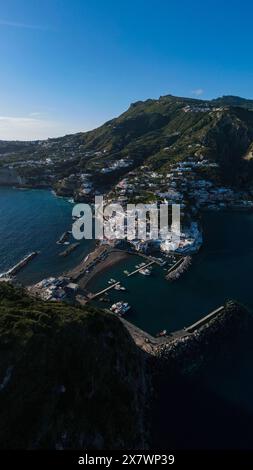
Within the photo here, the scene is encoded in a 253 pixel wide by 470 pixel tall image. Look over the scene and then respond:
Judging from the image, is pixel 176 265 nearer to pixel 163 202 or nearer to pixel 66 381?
pixel 163 202

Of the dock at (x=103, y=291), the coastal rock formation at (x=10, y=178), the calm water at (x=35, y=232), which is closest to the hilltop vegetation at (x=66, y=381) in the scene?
the dock at (x=103, y=291)

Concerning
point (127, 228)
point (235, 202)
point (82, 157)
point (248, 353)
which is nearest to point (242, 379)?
point (248, 353)

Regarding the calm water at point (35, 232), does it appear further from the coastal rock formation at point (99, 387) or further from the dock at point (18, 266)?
the coastal rock formation at point (99, 387)

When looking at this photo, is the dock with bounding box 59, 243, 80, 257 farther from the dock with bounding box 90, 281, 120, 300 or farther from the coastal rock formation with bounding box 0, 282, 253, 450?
the coastal rock formation with bounding box 0, 282, 253, 450

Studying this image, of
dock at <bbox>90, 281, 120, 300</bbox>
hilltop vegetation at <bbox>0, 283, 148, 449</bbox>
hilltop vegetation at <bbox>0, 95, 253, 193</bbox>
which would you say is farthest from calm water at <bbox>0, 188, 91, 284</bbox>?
hilltop vegetation at <bbox>0, 283, 148, 449</bbox>

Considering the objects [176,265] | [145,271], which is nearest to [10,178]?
[145,271]
